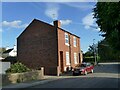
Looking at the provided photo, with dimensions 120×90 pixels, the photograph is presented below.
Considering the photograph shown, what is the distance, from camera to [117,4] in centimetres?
1341

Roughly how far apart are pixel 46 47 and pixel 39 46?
1497mm

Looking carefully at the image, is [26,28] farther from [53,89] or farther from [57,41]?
[53,89]

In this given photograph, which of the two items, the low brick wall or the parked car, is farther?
the parked car

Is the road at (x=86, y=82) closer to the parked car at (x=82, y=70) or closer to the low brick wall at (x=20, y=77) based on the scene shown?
the low brick wall at (x=20, y=77)

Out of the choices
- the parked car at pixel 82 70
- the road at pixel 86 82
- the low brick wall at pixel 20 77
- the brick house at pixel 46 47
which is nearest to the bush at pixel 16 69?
the low brick wall at pixel 20 77

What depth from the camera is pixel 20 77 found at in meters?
30.0

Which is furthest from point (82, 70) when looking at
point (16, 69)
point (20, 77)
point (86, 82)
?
→ point (86, 82)

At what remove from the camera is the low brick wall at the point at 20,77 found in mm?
27664

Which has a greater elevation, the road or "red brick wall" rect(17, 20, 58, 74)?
"red brick wall" rect(17, 20, 58, 74)

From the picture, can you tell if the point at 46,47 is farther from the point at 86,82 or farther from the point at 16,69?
the point at 86,82

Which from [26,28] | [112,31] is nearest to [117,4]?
[112,31]

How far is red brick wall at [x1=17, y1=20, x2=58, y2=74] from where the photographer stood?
4454 cm

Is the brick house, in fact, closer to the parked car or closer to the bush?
the parked car

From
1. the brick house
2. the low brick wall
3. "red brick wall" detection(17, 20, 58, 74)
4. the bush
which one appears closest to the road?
the low brick wall
